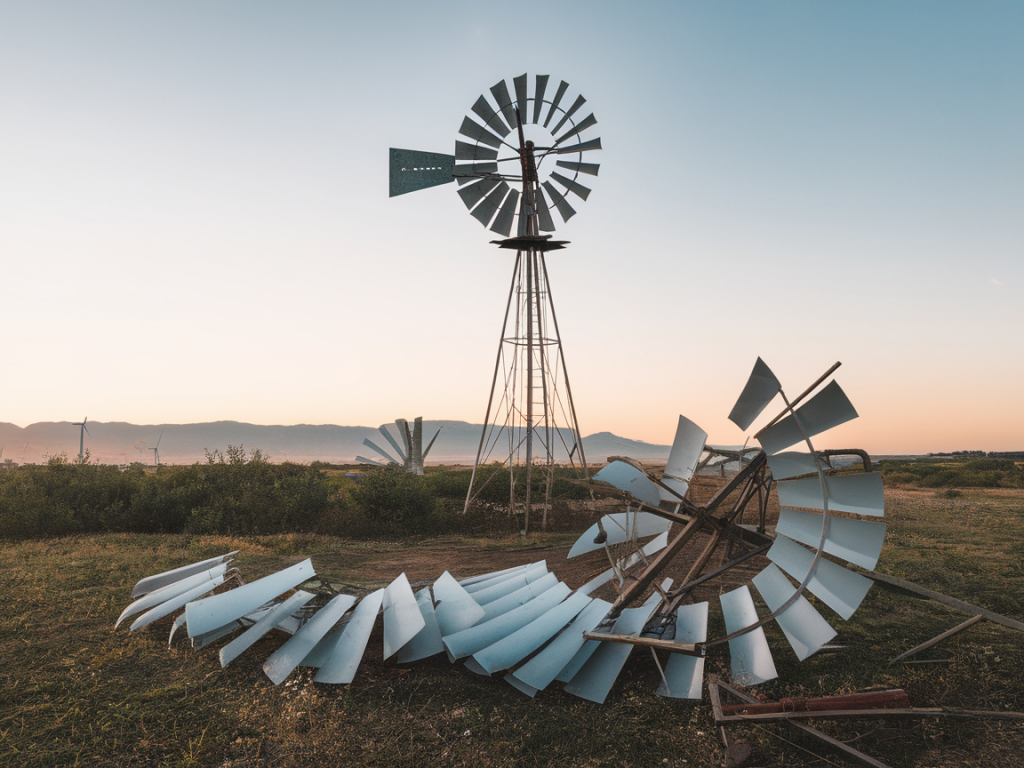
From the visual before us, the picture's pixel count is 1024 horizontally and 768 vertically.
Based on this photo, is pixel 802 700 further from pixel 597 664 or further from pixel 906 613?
pixel 906 613

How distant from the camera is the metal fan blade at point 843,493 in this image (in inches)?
165

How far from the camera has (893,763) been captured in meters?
3.94

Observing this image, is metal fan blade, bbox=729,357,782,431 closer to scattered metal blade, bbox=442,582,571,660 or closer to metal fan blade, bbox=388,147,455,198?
scattered metal blade, bbox=442,582,571,660

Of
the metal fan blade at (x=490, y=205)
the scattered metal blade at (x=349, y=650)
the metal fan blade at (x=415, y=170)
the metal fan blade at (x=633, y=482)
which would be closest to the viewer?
the scattered metal blade at (x=349, y=650)

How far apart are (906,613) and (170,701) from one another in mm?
8677

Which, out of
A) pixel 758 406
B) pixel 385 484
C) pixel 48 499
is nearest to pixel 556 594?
pixel 758 406

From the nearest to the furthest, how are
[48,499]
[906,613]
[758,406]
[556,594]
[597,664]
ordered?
[758,406]
[597,664]
[556,594]
[906,613]
[48,499]

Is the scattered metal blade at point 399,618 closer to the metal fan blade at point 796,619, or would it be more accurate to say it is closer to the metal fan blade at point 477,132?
the metal fan blade at point 796,619

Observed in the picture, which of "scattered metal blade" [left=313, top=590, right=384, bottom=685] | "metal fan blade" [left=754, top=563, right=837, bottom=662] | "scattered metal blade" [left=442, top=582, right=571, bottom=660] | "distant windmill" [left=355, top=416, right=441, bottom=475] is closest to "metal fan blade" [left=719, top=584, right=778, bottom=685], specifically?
"metal fan blade" [left=754, top=563, right=837, bottom=662]

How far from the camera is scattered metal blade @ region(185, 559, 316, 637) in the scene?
4.77 meters

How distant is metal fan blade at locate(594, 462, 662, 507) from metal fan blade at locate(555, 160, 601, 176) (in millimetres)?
9752

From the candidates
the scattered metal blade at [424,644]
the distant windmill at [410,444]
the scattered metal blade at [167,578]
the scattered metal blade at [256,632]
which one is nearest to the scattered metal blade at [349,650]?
the scattered metal blade at [424,644]

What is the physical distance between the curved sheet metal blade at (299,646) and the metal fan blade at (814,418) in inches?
167

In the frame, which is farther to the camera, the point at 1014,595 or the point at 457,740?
the point at 1014,595
